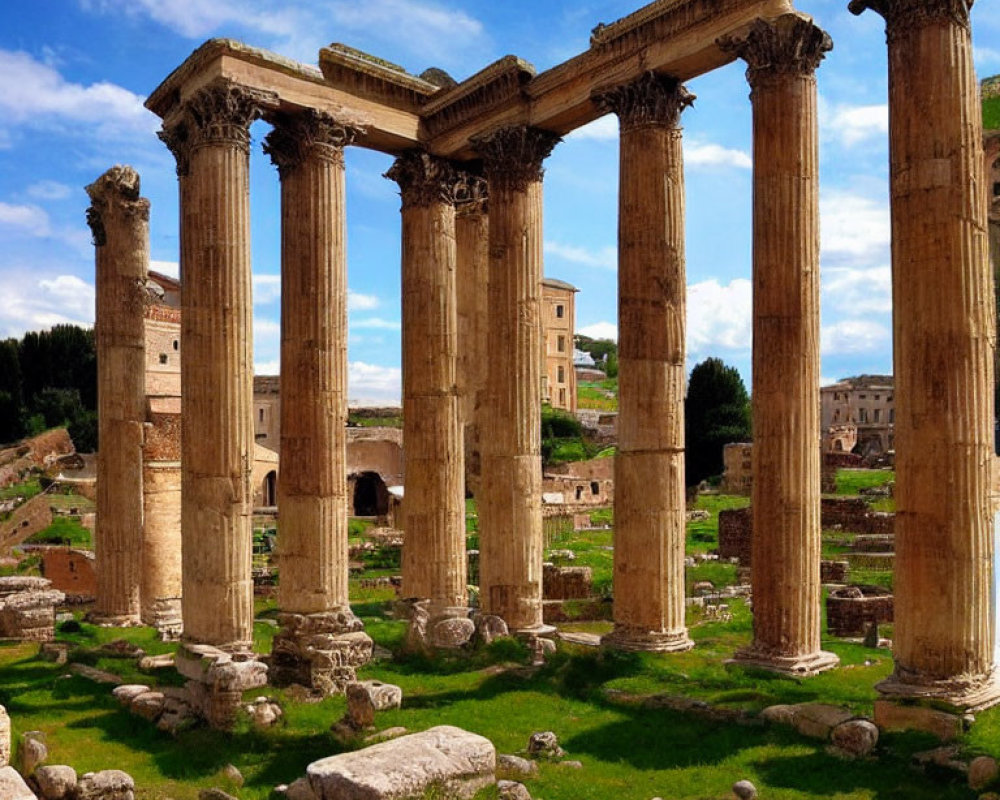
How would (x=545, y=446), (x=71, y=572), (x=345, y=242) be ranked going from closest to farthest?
(x=345, y=242)
(x=71, y=572)
(x=545, y=446)

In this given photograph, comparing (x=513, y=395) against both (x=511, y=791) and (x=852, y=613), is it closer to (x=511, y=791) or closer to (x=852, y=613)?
(x=852, y=613)

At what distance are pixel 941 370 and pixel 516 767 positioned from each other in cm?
609

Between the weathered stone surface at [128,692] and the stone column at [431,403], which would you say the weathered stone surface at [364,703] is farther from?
the stone column at [431,403]

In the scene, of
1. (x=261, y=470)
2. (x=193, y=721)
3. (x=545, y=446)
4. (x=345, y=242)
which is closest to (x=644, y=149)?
(x=345, y=242)

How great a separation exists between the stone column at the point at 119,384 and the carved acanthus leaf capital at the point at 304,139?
5.51 metres

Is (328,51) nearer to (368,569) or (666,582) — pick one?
(666,582)

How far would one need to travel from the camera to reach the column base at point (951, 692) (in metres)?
10.5

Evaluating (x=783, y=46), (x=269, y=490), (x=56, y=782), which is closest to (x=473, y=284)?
(x=783, y=46)

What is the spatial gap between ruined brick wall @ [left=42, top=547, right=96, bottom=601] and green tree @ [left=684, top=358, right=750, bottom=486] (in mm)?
36539

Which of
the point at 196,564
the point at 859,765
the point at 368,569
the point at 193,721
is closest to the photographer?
the point at 859,765

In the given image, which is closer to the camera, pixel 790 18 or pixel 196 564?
pixel 790 18

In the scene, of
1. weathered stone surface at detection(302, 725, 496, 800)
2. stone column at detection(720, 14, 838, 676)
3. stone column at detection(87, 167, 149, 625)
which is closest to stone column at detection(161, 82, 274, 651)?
stone column at detection(87, 167, 149, 625)

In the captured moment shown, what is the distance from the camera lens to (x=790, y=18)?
1313cm

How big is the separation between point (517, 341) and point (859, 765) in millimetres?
8768
